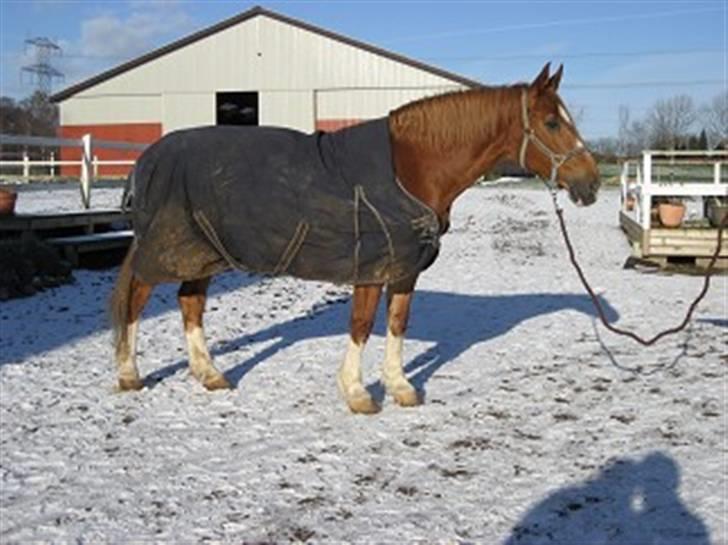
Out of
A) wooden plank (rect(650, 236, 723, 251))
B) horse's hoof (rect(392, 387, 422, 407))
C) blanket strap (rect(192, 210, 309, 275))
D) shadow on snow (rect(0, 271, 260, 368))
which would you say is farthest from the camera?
wooden plank (rect(650, 236, 723, 251))

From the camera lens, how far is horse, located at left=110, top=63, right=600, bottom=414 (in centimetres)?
433

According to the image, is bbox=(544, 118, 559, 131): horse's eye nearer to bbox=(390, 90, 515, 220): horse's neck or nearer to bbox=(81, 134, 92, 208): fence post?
bbox=(390, 90, 515, 220): horse's neck

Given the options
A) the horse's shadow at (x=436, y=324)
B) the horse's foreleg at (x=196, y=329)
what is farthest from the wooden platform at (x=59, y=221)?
the horse's foreleg at (x=196, y=329)

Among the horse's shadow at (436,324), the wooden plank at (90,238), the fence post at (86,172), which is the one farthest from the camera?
the fence post at (86,172)

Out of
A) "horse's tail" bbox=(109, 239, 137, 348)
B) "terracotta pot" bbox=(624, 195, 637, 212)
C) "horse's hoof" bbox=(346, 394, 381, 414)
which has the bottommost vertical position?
"horse's hoof" bbox=(346, 394, 381, 414)

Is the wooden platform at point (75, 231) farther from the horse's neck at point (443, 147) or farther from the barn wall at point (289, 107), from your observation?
the barn wall at point (289, 107)

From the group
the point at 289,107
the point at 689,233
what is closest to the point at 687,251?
the point at 689,233

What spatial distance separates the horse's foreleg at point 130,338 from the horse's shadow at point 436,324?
344 mm

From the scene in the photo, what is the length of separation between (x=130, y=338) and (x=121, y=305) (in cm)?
22

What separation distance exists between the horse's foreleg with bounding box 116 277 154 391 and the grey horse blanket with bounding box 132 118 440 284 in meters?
0.27

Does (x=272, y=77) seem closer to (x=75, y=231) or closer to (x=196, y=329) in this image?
(x=75, y=231)

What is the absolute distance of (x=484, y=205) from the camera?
73.7 ft

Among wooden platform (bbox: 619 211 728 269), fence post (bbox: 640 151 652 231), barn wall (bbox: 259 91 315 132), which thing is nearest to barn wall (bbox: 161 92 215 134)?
barn wall (bbox: 259 91 315 132)

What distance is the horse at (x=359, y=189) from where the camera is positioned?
4332 millimetres
